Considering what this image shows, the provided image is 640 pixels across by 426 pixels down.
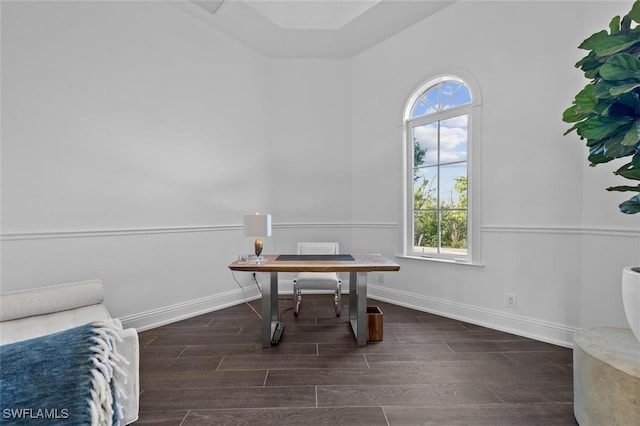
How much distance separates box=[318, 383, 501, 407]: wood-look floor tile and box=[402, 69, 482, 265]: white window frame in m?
1.36

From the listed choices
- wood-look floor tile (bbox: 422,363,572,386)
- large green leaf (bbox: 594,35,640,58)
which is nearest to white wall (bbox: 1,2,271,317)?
wood-look floor tile (bbox: 422,363,572,386)

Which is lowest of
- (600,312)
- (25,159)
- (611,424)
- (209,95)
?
(611,424)

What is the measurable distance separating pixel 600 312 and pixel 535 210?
35.0 inches

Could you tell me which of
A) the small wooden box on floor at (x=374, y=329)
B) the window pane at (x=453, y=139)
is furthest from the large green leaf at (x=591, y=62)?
the small wooden box on floor at (x=374, y=329)

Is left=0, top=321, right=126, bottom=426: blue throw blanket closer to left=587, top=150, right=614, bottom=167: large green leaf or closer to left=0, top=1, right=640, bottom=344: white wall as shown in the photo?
left=0, top=1, right=640, bottom=344: white wall

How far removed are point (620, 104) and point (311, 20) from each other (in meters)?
3.03

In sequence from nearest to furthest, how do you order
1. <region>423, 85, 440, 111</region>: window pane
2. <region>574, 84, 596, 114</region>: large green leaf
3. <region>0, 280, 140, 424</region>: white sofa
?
<region>574, 84, 596, 114</region>: large green leaf, <region>0, 280, 140, 424</region>: white sofa, <region>423, 85, 440, 111</region>: window pane

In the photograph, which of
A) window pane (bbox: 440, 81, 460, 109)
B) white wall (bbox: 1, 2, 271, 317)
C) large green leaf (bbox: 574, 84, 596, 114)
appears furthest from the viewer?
window pane (bbox: 440, 81, 460, 109)

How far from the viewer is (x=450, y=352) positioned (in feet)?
6.96

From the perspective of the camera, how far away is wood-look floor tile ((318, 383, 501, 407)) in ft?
5.15

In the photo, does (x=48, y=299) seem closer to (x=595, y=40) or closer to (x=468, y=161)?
(x=595, y=40)

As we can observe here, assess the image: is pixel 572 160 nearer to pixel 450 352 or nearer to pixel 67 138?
pixel 450 352

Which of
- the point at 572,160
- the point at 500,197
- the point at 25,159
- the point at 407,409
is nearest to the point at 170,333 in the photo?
the point at 25,159

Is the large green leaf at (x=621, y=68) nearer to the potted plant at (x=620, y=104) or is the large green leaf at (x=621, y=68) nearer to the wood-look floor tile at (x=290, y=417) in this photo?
the potted plant at (x=620, y=104)
